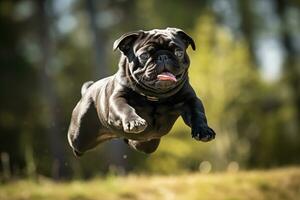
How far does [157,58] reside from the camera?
5.01 m

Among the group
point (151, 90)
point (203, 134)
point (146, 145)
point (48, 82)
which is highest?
point (151, 90)

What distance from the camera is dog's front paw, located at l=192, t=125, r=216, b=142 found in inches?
194

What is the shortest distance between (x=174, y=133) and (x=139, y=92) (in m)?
23.5

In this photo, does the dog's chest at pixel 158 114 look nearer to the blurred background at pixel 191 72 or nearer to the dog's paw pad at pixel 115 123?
the dog's paw pad at pixel 115 123

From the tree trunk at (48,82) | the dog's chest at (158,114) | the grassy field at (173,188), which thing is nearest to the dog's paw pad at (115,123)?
the dog's chest at (158,114)

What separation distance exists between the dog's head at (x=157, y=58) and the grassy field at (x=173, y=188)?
6.28 meters

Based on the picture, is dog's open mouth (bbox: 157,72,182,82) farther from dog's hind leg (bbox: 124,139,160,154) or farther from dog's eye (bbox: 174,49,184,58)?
dog's hind leg (bbox: 124,139,160,154)

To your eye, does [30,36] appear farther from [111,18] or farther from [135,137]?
[135,137]

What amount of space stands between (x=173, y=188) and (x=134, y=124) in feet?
23.3

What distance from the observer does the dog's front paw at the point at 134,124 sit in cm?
486

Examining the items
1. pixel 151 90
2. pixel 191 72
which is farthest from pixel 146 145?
pixel 191 72

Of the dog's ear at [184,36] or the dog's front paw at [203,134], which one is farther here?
the dog's ear at [184,36]

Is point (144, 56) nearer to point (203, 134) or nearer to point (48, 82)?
point (203, 134)

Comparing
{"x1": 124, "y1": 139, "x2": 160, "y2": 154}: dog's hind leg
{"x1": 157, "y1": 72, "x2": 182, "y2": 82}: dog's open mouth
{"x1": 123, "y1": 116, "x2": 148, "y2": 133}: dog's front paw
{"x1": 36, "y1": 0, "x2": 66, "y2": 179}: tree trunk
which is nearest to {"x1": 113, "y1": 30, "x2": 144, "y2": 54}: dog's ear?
{"x1": 157, "y1": 72, "x2": 182, "y2": 82}: dog's open mouth
